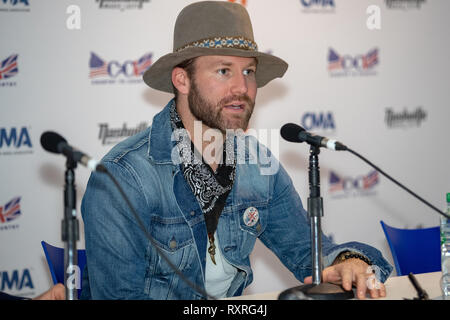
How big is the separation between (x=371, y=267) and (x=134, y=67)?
240 cm

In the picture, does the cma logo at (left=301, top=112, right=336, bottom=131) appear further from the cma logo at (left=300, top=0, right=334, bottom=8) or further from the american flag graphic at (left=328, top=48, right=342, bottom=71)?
the cma logo at (left=300, top=0, right=334, bottom=8)

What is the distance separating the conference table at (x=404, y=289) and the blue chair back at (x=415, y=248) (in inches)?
21.0

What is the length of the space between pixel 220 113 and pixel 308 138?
692mm

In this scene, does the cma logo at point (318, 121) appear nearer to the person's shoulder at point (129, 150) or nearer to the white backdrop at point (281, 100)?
the white backdrop at point (281, 100)

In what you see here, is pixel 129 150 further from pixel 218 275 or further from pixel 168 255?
pixel 218 275

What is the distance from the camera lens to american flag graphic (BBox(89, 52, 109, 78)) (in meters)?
3.76

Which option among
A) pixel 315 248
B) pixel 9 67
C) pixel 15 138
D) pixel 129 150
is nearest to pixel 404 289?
pixel 315 248

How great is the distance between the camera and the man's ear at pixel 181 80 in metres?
2.54

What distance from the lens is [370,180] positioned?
4738 millimetres

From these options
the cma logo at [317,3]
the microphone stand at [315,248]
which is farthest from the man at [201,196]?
the cma logo at [317,3]

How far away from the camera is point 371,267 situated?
207 cm

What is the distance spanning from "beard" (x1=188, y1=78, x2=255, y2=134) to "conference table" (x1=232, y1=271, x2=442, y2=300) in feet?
2.54
